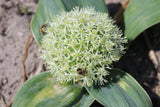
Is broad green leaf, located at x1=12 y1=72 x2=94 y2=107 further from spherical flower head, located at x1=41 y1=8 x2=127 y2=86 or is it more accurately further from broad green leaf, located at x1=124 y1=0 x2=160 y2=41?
broad green leaf, located at x1=124 y1=0 x2=160 y2=41

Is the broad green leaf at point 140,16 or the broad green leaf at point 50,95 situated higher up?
the broad green leaf at point 140,16

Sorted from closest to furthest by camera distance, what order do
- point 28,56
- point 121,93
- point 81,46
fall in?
point 81,46
point 121,93
point 28,56

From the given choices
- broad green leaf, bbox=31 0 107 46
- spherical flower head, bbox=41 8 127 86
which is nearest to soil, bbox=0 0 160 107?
broad green leaf, bbox=31 0 107 46

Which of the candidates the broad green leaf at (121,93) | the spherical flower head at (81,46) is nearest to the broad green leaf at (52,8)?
the spherical flower head at (81,46)

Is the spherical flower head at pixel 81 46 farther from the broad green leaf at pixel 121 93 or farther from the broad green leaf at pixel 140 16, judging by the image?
the broad green leaf at pixel 140 16

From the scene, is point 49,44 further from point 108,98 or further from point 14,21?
point 14,21

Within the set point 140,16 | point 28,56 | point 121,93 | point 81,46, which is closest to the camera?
point 81,46

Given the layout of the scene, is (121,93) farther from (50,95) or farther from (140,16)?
(140,16)

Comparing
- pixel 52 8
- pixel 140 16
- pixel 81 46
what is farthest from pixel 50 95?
pixel 140 16
